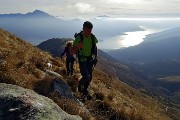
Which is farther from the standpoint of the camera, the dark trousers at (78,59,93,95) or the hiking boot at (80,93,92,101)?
the dark trousers at (78,59,93,95)

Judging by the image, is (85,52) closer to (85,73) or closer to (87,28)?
(85,73)

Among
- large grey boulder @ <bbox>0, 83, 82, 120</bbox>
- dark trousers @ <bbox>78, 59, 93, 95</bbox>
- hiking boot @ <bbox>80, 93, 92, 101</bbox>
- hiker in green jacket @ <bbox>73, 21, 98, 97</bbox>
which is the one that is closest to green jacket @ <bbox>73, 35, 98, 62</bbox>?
hiker in green jacket @ <bbox>73, 21, 98, 97</bbox>

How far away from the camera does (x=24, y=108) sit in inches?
234

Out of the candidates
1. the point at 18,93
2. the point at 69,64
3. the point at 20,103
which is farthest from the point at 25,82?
the point at 69,64

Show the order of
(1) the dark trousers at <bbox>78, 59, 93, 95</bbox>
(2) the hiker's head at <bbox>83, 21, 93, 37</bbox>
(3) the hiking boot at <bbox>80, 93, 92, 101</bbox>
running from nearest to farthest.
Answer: (2) the hiker's head at <bbox>83, 21, 93, 37</bbox>, (3) the hiking boot at <bbox>80, 93, 92, 101</bbox>, (1) the dark trousers at <bbox>78, 59, 93, 95</bbox>

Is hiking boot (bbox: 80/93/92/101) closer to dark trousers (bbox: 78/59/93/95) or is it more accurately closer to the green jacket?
dark trousers (bbox: 78/59/93/95)

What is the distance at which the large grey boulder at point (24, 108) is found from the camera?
5.74 m

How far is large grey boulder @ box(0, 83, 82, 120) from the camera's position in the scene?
5.74m

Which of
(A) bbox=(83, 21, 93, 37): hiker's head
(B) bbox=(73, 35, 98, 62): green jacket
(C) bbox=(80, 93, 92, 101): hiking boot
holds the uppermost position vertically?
(A) bbox=(83, 21, 93, 37): hiker's head

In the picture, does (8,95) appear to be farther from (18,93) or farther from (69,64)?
(69,64)

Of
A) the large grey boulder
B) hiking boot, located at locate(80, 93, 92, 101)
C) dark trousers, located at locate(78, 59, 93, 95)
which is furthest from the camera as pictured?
dark trousers, located at locate(78, 59, 93, 95)

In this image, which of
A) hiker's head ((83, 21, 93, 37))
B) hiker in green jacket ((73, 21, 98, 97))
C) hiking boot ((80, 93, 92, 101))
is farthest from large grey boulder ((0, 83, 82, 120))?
hiker in green jacket ((73, 21, 98, 97))

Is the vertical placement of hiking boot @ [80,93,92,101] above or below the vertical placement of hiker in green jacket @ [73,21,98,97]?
A: below

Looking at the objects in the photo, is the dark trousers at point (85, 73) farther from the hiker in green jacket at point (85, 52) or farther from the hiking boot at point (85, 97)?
the hiking boot at point (85, 97)
